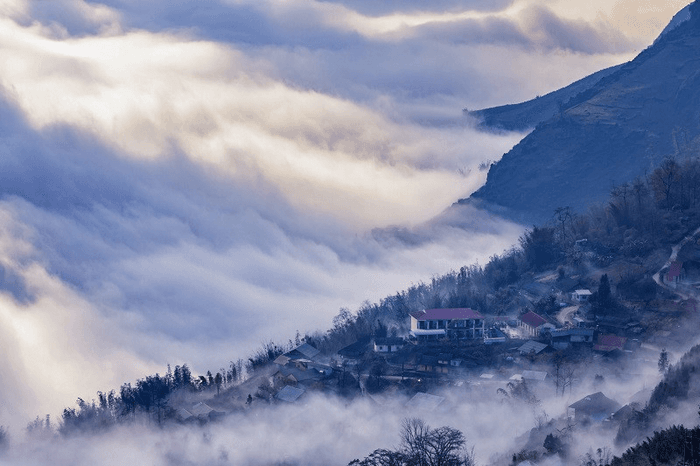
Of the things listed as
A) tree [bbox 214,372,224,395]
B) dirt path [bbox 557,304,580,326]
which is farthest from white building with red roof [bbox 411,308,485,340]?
tree [bbox 214,372,224,395]

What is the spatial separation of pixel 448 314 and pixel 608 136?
77315 mm

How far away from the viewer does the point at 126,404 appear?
84.2 meters

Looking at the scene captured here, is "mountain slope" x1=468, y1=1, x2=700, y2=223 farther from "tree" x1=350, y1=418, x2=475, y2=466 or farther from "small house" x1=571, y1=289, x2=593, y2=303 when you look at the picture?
"tree" x1=350, y1=418, x2=475, y2=466

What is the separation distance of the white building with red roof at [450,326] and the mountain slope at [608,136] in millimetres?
63306

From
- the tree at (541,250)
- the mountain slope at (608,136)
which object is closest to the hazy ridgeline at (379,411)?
the tree at (541,250)

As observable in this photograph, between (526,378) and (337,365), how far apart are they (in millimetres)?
16153


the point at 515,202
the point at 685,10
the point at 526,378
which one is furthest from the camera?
the point at 685,10

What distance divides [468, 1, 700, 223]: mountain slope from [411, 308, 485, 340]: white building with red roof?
208 feet

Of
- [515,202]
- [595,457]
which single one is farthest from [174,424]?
[515,202]

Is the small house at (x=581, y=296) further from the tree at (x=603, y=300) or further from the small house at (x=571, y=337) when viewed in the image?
the small house at (x=571, y=337)

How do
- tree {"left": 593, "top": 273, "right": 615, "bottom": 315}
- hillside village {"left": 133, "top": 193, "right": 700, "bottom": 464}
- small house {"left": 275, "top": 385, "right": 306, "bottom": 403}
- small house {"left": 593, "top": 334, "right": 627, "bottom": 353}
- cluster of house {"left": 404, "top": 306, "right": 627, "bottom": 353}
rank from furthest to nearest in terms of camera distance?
tree {"left": 593, "top": 273, "right": 615, "bottom": 315}, cluster of house {"left": 404, "top": 306, "right": 627, "bottom": 353}, small house {"left": 275, "top": 385, "right": 306, "bottom": 403}, small house {"left": 593, "top": 334, "right": 627, "bottom": 353}, hillside village {"left": 133, "top": 193, "right": 700, "bottom": 464}

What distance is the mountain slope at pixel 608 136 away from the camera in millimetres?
151000

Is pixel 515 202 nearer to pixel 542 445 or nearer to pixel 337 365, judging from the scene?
pixel 337 365

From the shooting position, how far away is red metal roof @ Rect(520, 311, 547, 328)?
274 feet
